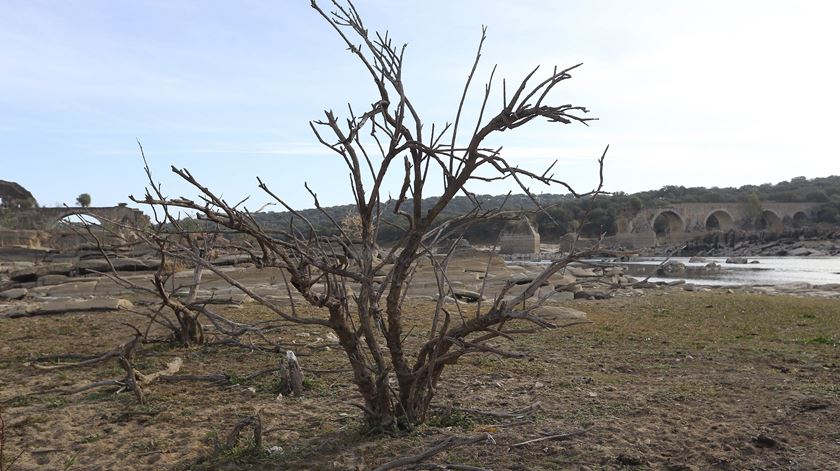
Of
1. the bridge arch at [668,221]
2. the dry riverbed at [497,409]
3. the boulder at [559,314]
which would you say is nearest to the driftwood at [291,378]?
the dry riverbed at [497,409]

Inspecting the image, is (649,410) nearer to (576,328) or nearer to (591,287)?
(576,328)

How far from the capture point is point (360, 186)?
135 inches

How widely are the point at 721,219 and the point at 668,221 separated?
7530 mm

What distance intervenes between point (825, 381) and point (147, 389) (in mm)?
5359

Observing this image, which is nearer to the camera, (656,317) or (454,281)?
(656,317)

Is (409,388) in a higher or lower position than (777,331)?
higher

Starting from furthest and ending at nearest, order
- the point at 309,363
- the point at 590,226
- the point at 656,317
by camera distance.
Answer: the point at 590,226
the point at 656,317
the point at 309,363

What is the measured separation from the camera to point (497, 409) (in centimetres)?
460

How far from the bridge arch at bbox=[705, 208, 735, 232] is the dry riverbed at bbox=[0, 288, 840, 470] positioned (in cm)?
8131

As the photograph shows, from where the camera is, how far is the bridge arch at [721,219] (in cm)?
8262

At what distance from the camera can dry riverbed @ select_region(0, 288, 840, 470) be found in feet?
11.8

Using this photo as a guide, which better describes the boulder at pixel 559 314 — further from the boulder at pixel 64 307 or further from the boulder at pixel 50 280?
the boulder at pixel 50 280

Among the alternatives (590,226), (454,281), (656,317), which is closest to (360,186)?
(656,317)

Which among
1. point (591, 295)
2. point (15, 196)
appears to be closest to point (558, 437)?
point (591, 295)
